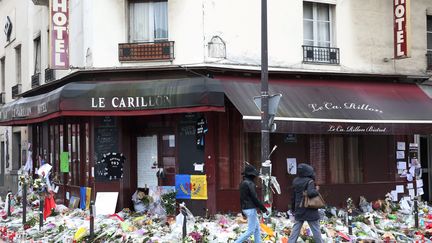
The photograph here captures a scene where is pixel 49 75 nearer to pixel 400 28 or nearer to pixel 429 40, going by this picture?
pixel 400 28

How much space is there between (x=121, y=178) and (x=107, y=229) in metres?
2.77

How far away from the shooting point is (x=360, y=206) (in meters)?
14.5

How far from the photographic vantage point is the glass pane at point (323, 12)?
1480 cm

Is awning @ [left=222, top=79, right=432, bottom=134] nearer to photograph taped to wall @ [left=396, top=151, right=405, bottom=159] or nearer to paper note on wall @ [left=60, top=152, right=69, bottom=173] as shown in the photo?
photograph taped to wall @ [left=396, top=151, right=405, bottom=159]

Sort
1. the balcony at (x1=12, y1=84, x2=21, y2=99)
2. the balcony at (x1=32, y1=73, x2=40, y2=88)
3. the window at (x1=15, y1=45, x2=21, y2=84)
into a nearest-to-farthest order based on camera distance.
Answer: the balcony at (x1=32, y1=73, x2=40, y2=88)
the balcony at (x1=12, y1=84, x2=21, y2=99)
the window at (x1=15, y1=45, x2=21, y2=84)

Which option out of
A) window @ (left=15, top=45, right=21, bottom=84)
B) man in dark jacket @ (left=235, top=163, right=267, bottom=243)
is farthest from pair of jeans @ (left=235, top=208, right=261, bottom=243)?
window @ (left=15, top=45, right=21, bottom=84)

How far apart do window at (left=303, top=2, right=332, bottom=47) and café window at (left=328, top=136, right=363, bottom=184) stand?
2.66 m

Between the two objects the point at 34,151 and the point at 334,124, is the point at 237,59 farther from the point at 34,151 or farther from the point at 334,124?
the point at 34,151

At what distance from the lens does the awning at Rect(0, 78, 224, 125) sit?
12164 millimetres

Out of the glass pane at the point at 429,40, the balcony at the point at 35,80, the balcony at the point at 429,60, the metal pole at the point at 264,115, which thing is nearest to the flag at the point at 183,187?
the metal pole at the point at 264,115

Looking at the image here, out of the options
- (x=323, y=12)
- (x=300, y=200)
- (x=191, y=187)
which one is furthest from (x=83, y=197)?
(x=323, y=12)

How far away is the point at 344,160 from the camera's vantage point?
14.9m

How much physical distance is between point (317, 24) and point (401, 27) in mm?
2302

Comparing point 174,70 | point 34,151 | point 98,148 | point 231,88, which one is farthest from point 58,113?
point 34,151
